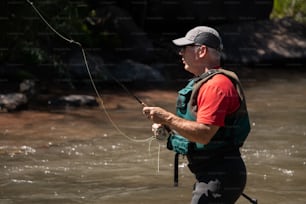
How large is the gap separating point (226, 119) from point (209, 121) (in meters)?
0.16

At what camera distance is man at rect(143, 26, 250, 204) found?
143 inches

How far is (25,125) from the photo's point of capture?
9.58 meters

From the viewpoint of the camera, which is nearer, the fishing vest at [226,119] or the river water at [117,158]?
the fishing vest at [226,119]

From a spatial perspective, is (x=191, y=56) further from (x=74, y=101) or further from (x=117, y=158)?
(x=74, y=101)

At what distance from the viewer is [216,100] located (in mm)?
3627

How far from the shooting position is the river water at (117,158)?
6559mm

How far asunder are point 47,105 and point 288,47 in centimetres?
765

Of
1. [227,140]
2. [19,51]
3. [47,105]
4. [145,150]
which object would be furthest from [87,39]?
[227,140]

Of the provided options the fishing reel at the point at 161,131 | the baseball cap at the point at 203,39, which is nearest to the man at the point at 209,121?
the baseball cap at the point at 203,39

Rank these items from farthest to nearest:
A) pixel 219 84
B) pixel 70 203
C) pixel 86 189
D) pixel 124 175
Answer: pixel 124 175, pixel 86 189, pixel 70 203, pixel 219 84

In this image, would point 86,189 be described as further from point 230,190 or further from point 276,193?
point 230,190

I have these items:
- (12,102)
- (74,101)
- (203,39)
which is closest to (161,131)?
(203,39)

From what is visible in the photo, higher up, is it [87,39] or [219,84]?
[219,84]

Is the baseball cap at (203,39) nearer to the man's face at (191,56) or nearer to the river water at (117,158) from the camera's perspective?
the man's face at (191,56)
